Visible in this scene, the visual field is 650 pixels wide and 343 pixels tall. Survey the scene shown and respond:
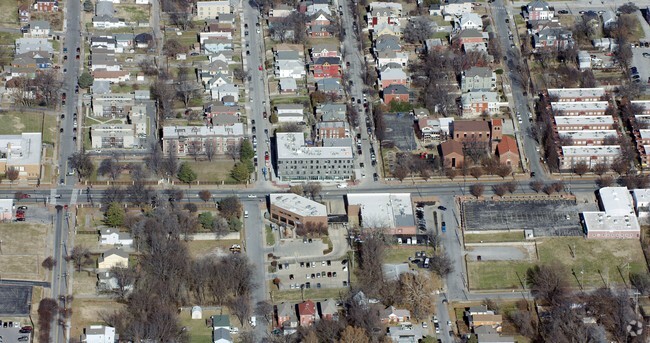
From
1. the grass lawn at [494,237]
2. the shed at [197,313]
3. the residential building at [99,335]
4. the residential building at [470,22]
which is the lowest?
the residential building at [99,335]

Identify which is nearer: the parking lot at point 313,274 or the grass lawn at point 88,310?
the grass lawn at point 88,310

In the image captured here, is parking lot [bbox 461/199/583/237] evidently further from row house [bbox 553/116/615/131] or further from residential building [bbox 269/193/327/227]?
row house [bbox 553/116/615/131]

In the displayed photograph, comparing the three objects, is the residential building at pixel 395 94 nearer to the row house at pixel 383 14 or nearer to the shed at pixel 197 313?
the row house at pixel 383 14

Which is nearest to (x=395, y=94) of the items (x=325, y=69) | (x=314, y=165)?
(x=325, y=69)

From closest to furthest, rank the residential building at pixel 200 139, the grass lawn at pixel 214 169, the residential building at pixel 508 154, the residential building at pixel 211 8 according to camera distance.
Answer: the grass lawn at pixel 214 169 → the residential building at pixel 508 154 → the residential building at pixel 200 139 → the residential building at pixel 211 8

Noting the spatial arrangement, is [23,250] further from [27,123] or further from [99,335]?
[27,123]

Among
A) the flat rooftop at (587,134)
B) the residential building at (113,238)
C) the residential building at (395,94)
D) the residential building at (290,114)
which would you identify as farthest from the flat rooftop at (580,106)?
the residential building at (113,238)
